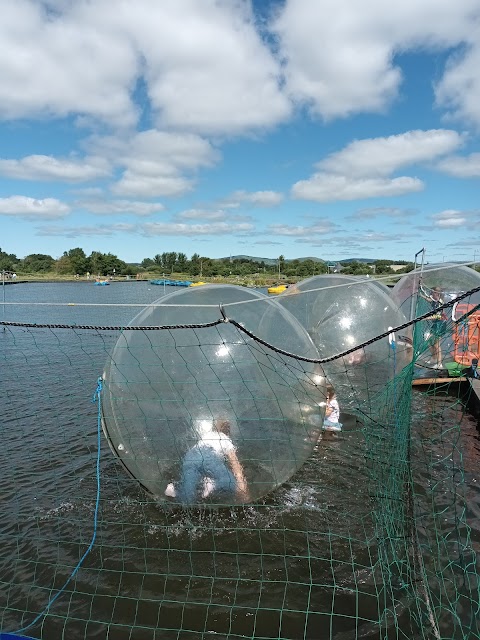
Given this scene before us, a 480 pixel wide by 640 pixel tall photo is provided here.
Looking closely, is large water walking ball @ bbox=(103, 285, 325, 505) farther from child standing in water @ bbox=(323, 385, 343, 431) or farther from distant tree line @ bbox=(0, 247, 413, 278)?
distant tree line @ bbox=(0, 247, 413, 278)

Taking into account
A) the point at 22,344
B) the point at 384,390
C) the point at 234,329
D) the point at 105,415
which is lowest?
the point at 22,344

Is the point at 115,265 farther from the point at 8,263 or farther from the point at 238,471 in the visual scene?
the point at 238,471

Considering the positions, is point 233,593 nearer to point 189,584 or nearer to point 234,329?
point 189,584

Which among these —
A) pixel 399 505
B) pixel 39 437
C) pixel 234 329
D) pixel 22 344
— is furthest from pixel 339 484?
pixel 22 344

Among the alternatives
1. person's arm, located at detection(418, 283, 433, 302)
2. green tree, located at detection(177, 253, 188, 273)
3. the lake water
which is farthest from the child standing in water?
green tree, located at detection(177, 253, 188, 273)

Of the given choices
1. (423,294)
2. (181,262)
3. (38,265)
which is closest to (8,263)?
(38,265)

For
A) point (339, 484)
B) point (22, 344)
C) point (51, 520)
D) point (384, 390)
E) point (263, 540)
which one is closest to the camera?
point (263, 540)

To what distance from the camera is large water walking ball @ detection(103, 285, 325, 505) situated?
13.2 feet

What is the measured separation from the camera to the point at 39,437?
862 centimetres

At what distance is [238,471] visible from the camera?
4086 millimetres

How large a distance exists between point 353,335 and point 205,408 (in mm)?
4389

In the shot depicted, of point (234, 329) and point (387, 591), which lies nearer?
point (234, 329)

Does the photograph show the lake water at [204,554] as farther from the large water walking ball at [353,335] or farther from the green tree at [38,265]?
the green tree at [38,265]

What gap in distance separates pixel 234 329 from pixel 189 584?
8.07ft
